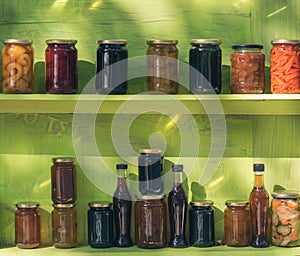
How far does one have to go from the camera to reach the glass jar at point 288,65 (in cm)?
266

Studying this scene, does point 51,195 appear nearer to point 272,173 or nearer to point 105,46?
point 105,46

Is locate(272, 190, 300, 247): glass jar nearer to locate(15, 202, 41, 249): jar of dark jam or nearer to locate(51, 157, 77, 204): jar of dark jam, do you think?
locate(51, 157, 77, 204): jar of dark jam

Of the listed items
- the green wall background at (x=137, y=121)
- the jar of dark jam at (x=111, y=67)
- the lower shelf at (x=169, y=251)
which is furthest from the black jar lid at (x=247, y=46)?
the lower shelf at (x=169, y=251)

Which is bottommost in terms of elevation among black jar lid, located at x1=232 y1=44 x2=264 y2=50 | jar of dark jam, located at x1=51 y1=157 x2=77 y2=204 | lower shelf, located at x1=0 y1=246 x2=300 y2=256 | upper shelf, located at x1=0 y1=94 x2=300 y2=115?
lower shelf, located at x1=0 y1=246 x2=300 y2=256

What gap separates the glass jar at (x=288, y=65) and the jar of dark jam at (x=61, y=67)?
60 cm

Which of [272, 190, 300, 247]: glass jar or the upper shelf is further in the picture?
[272, 190, 300, 247]: glass jar

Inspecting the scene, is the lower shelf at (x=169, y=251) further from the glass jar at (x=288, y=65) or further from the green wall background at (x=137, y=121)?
the glass jar at (x=288, y=65)

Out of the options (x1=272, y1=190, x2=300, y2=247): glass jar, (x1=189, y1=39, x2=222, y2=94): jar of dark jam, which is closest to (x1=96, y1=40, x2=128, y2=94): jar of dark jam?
(x1=189, y1=39, x2=222, y2=94): jar of dark jam

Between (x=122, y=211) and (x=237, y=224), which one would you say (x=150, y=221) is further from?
(x=237, y=224)

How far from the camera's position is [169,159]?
2850mm

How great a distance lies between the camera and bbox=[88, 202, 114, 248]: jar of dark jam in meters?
2.74

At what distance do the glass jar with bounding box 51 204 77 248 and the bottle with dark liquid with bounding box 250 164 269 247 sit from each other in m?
0.55

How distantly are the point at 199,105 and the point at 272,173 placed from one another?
0.35m

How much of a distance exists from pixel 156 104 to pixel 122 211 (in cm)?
35
